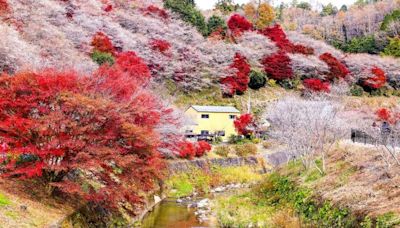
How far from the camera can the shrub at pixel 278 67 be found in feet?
176

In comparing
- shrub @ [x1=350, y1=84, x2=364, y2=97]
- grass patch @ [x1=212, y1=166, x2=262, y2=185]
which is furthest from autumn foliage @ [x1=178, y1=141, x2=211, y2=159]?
shrub @ [x1=350, y1=84, x2=364, y2=97]

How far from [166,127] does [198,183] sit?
535 cm

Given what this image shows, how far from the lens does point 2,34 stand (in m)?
23.5

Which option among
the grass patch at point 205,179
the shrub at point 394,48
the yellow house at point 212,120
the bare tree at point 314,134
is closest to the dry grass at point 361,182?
the bare tree at point 314,134

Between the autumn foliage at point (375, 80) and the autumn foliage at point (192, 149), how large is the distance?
31108mm

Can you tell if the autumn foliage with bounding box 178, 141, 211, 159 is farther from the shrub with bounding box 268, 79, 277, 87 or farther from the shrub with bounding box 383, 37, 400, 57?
the shrub with bounding box 383, 37, 400, 57

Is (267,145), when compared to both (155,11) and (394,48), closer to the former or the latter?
(155,11)

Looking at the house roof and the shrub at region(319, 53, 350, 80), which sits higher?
the shrub at region(319, 53, 350, 80)

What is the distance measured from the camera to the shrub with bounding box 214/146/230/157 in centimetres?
3619

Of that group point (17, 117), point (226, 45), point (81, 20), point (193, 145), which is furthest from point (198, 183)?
point (226, 45)

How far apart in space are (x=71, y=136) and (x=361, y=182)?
35.1 feet

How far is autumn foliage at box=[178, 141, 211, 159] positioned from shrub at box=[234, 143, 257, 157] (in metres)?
3.60

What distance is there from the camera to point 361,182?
1580 cm

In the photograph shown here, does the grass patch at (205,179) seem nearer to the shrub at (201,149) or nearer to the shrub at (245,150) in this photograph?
the shrub at (201,149)
